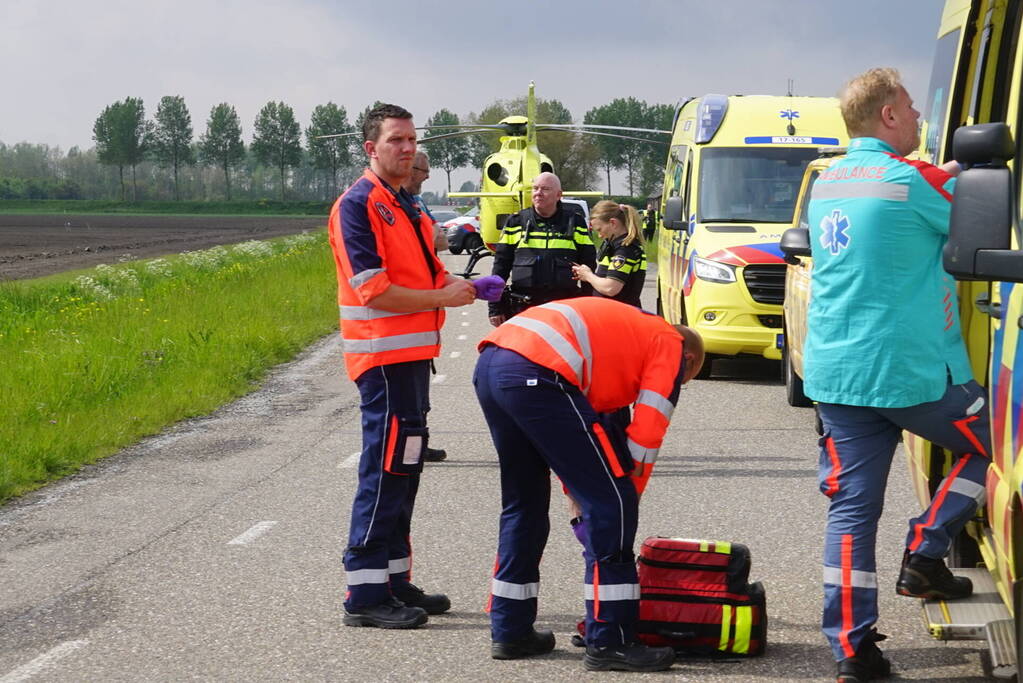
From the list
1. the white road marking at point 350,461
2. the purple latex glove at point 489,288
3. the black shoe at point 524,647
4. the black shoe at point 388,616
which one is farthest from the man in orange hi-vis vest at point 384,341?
the white road marking at point 350,461

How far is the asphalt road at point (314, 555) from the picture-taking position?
207 inches

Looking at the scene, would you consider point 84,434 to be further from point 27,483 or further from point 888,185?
point 888,185

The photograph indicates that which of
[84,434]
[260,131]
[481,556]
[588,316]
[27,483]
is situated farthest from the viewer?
[260,131]

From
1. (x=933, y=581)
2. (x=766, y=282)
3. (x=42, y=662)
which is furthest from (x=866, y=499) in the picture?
(x=766, y=282)

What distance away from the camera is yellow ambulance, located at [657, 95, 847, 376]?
1345 cm

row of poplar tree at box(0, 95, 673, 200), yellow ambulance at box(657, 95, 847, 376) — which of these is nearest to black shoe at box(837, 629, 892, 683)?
yellow ambulance at box(657, 95, 847, 376)

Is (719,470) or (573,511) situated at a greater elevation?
(573,511)

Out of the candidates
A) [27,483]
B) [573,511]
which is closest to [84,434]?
[27,483]

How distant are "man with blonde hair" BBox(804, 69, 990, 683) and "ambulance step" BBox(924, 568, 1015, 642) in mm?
49

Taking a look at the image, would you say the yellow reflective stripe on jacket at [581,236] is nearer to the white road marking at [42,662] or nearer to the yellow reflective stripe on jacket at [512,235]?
the yellow reflective stripe on jacket at [512,235]

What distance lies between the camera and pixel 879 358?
182 inches

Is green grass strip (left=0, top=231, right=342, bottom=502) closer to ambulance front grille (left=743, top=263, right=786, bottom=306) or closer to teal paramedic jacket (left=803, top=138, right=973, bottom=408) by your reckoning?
ambulance front grille (left=743, top=263, right=786, bottom=306)

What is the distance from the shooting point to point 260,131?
182125 mm

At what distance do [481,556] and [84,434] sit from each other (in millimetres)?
4725
